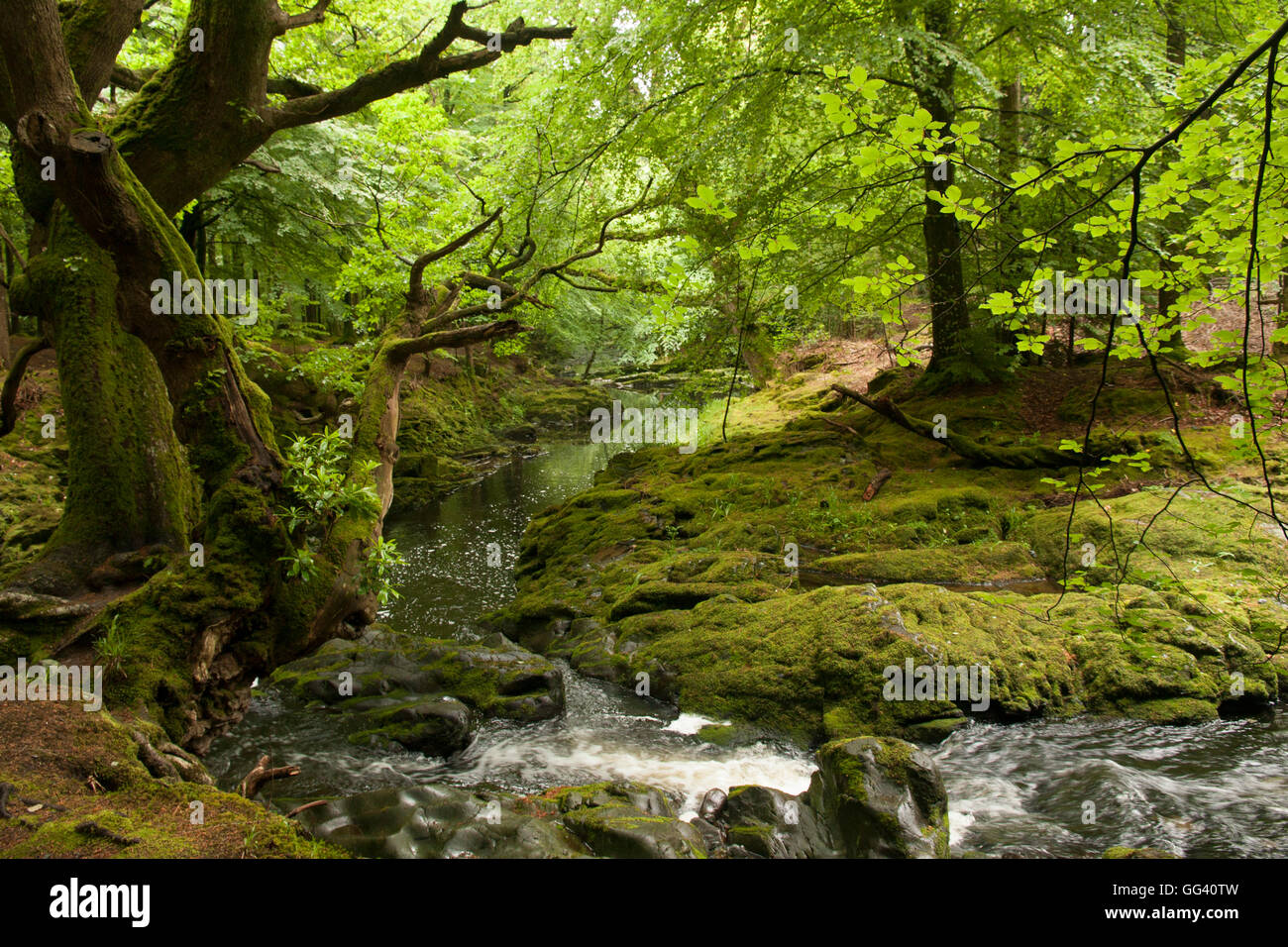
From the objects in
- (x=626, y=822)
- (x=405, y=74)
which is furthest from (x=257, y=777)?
(x=405, y=74)

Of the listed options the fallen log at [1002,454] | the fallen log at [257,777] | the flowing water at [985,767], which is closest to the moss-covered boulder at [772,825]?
the flowing water at [985,767]

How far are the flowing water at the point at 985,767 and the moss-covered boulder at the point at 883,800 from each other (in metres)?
0.45

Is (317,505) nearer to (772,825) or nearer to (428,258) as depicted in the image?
(772,825)

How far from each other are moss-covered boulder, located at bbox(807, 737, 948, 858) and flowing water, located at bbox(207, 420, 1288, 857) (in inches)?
17.9

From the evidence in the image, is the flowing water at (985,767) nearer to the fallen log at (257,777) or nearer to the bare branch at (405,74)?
the fallen log at (257,777)

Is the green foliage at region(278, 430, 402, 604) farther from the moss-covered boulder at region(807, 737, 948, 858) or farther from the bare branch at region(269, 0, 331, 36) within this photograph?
the moss-covered boulder at region(807, 737, 948, 858)

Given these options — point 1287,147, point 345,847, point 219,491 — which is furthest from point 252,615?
point 1287,147

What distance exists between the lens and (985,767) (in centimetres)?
483


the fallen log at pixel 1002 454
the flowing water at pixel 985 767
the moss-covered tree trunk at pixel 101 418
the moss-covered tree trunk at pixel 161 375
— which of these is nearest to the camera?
the flowing water at pixel 985 767

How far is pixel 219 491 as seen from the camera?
500 centimetres

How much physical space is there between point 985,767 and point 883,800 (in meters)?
1.63

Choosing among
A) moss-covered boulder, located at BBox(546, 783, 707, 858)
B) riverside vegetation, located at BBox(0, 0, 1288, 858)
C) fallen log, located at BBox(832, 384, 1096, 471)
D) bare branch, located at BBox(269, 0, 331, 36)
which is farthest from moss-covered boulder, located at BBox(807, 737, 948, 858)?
bare branch, located at BBox(269, 0, 331, 36)

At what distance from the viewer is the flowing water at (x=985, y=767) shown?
160 inches

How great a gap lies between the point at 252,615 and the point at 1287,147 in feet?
22.2
